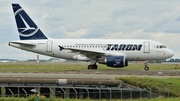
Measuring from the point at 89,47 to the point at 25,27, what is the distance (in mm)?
9206

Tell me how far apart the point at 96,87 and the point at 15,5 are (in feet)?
92.3

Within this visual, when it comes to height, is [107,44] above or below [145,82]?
above

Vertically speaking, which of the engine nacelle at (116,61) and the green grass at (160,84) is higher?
the engine nacelle at (116,61)

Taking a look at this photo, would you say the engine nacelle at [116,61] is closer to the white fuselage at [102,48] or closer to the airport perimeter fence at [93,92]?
the white fuselage at [102,48]

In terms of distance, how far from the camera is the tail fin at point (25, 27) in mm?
53594

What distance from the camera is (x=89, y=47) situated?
52.2 metres

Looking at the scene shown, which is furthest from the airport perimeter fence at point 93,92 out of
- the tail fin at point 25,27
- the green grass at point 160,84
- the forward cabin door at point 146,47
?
the tail fin at point 25,27

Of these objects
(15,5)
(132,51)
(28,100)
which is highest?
(15,5)

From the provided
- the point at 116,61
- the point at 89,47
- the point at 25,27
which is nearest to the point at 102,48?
the point at 89,47

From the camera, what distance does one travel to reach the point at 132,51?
50.4 m

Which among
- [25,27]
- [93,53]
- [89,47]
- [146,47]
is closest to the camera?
[93,53]

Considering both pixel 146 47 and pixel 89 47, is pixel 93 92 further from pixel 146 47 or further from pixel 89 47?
pixel 89 47

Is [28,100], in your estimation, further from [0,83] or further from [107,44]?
[107,44]

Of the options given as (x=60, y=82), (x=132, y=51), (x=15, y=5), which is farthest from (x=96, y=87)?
(x=15, y=5)
